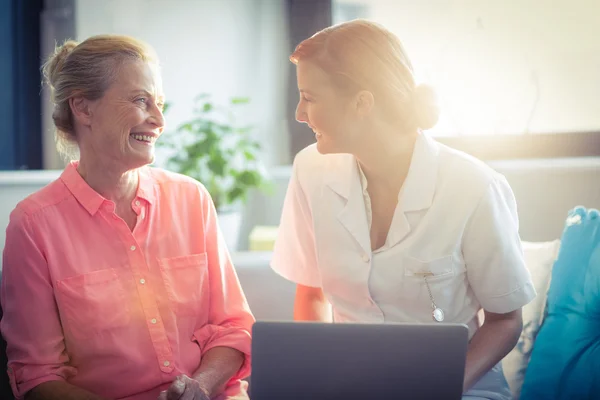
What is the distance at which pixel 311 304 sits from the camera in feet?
5.22

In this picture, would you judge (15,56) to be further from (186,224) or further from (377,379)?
(377,379)

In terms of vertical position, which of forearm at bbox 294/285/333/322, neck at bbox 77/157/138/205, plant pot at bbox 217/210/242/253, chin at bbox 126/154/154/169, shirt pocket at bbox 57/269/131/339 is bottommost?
plant pot at bbox 217/210/242/253

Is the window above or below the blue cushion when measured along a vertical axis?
above

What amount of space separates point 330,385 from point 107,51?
0.89 meters

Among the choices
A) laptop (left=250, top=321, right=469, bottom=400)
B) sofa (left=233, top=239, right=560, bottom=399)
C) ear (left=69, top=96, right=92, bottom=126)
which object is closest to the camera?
laptop (left=250, top=321, right=469, bottom=400)

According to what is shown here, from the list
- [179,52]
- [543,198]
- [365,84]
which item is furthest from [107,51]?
[543,198]

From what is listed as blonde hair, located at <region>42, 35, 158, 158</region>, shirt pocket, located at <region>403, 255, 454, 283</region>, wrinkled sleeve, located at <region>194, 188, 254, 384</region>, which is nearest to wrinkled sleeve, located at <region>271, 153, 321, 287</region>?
wrinkled sleeve, located at <region>194, 188, 254, 384</region>

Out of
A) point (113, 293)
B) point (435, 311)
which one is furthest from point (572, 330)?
point (113, 293)

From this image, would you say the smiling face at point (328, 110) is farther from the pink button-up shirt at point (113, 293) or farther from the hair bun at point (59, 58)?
the hair bun at point (59, 58)

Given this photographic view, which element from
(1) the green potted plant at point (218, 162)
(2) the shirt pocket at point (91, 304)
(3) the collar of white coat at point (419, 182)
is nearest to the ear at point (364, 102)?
(3) the collar of white coat at point (419, 182)

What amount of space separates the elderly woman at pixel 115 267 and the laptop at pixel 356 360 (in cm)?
36

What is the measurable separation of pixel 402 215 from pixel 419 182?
0.27ft

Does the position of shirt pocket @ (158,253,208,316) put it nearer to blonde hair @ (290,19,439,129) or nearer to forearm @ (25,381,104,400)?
forearm @ (25,381,104,400)

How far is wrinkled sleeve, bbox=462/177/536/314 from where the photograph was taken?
136 centimetres
